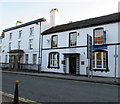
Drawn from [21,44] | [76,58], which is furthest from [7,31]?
[76,58]

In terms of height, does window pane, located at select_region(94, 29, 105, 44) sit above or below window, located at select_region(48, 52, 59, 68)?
above

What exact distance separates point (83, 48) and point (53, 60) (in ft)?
19.2

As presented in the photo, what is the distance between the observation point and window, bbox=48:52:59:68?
70.1 feet

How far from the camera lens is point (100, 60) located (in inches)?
655

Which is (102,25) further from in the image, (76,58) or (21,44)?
(21,44)

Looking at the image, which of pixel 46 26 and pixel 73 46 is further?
pixel 46 26

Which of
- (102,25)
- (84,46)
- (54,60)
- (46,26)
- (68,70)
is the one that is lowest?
(68,70)

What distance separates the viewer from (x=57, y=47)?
70.9 ft

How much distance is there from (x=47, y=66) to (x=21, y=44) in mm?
9391

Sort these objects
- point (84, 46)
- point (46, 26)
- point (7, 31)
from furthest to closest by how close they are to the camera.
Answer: point (7, 31)
point (46, 26)
point (84, 46)

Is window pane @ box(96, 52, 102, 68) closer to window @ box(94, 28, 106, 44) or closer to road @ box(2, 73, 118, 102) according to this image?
window @ box(94, 28, 106, 44)

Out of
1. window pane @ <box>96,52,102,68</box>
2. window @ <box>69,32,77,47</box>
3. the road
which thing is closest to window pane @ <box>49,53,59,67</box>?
window @ <box>69,32,77,47</box>

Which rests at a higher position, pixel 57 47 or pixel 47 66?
pixel 57 47

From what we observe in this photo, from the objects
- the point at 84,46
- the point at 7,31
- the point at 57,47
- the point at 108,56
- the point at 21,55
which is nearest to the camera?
the point at 108,56
